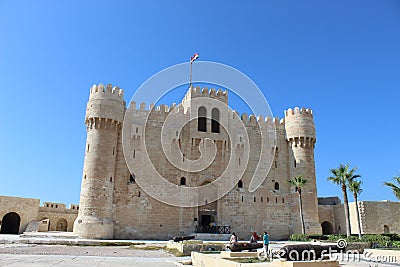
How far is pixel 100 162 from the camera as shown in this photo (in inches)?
926

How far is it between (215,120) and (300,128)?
305 inches

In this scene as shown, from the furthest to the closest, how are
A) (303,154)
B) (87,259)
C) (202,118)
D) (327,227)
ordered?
(327,227) → (303,154) → (202,118) → (87,259)

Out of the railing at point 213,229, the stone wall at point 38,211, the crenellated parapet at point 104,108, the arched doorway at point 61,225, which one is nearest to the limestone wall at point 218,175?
the railing at point 213,229

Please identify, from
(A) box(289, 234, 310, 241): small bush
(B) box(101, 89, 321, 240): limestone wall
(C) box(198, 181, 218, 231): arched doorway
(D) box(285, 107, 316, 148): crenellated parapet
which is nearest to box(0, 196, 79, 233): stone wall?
(B) box(101, 89, 321, 240): limestone wall

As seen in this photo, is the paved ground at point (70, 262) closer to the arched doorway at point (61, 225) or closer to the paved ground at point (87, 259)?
the paved ground at point (87, 259)

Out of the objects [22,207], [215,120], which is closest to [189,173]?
[215,120]

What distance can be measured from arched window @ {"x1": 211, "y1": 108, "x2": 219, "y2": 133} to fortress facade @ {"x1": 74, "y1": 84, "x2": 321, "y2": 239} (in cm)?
9

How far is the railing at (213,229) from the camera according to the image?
25.3m

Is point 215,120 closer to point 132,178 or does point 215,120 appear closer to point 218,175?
point 218,175

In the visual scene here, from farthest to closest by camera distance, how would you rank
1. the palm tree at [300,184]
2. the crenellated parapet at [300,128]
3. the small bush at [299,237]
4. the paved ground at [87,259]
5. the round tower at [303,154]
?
1. the crenellated parapet at [300,128]
2. the round tower at [303,154]
3. the palm tree at [300,184]
4. the small bush at [299,237]
5. the paved ground at [87,259]

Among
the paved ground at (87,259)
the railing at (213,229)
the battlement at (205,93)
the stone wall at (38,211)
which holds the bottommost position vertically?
the paved ground at (87,259)

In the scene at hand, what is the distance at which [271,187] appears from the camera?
1109 inches

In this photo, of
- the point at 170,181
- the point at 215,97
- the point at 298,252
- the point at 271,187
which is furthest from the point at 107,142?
the point at 298,252

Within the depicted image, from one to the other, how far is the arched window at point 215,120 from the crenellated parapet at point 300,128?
21.9ft
